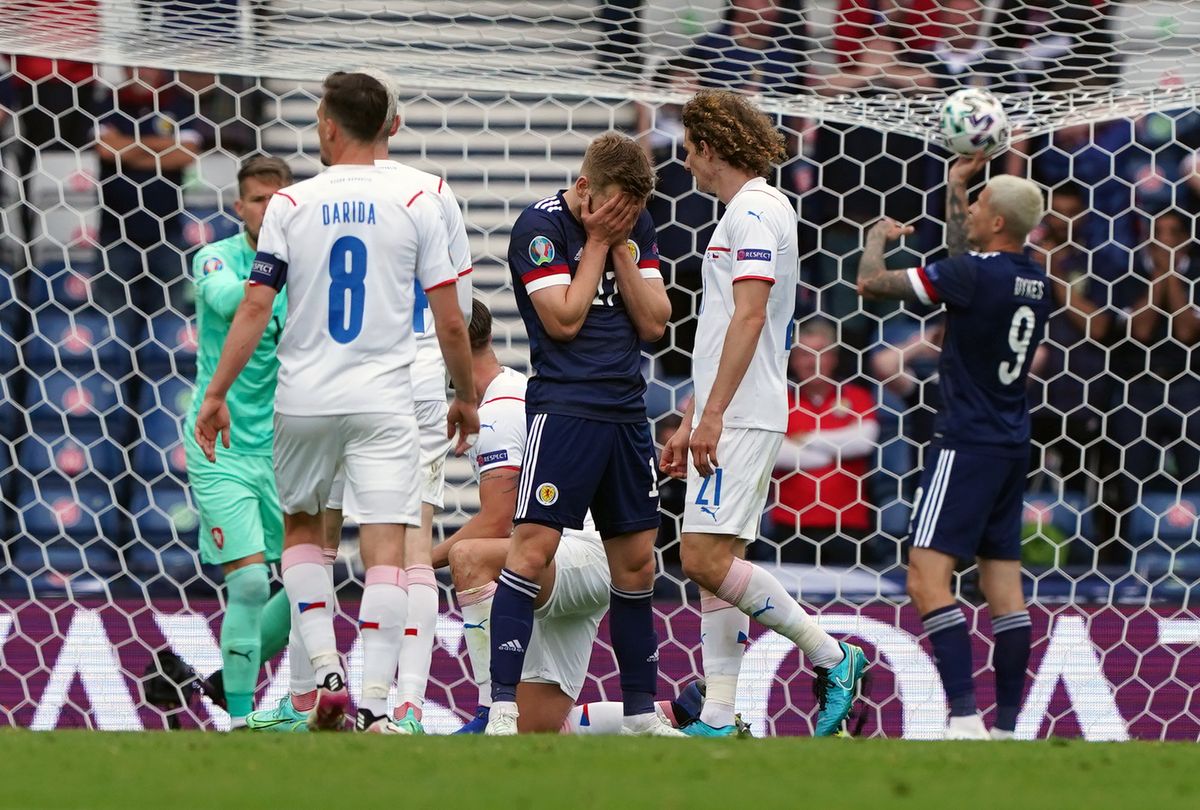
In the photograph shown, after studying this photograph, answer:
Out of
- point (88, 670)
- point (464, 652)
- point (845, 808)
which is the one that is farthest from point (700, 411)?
point (88, 670)

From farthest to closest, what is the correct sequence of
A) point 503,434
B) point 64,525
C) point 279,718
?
point 64,525, point 279,718, point 503,434

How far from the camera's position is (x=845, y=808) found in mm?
3020

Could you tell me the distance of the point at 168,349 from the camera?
8.21m

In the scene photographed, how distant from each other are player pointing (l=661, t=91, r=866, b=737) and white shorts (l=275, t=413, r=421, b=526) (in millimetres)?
871

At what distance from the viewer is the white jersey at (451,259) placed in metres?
4.73

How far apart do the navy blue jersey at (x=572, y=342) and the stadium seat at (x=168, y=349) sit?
3.72 m

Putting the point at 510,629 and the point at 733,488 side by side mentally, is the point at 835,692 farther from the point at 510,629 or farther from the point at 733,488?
the point at 510,629

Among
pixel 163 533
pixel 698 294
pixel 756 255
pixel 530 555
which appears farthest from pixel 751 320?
pixel 163 533

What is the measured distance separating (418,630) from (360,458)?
3.36 ft

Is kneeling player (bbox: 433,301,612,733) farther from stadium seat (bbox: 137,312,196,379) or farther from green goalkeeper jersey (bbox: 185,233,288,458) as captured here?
stadium seat (bbox: 137,312,196,379)

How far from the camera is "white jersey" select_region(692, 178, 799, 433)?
16.8ft

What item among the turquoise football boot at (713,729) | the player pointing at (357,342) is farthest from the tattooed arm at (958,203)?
the player pointing at (357,342)

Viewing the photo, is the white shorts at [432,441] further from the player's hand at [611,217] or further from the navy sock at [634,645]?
the player's hand at [611,217]

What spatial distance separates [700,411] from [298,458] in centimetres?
126
